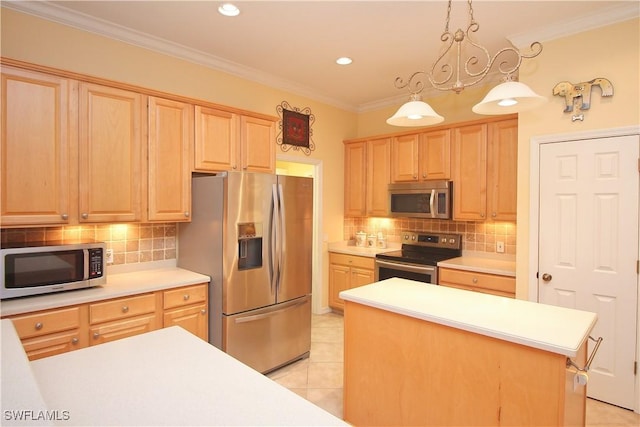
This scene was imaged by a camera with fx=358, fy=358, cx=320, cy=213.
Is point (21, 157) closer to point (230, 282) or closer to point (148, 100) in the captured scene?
point (148, 100)

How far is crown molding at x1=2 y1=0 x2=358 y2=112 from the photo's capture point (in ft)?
Answer: 8.20

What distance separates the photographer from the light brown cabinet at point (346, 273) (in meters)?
4.32

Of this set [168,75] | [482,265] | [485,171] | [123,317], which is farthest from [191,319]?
[485,171]

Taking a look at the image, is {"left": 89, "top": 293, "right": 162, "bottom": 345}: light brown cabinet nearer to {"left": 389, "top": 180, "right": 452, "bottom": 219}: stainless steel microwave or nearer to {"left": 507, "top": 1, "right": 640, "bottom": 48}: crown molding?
{"left": 389, "top": 180, "right": 452, "bottom": 219}: stainless steel microwave

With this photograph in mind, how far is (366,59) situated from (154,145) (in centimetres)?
209

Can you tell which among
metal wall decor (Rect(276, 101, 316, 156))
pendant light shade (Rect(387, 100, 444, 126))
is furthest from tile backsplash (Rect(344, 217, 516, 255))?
pendant light shade (Rect(387, 100, 444, 126))

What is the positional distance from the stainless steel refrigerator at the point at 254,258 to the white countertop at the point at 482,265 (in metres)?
1.47

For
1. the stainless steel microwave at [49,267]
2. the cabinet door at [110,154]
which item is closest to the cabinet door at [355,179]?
the cabinet door at [110,154]

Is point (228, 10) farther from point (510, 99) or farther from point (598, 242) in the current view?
point (598, 242)

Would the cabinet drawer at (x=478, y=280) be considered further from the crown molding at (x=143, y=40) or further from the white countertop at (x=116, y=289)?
the crown molding at (x=143, y=40)

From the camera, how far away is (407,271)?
12.7 ft

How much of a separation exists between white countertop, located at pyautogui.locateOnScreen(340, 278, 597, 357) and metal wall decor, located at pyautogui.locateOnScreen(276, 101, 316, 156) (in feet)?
7.77

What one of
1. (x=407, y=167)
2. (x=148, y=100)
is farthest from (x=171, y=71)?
(x=407, y=167)

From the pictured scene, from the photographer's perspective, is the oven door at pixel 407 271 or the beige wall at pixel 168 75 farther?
the oven door at pixel 407 271
